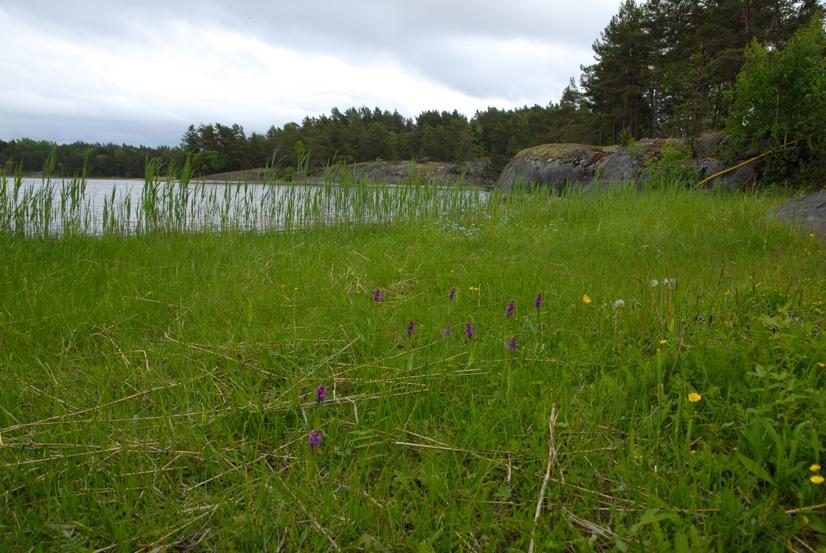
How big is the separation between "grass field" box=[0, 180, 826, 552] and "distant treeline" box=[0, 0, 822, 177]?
11.7 ft

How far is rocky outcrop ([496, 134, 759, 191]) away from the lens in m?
7.48

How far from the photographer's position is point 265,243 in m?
4.18

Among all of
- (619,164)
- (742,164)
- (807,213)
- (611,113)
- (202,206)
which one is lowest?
(202,206)

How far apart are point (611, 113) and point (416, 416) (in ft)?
95.1

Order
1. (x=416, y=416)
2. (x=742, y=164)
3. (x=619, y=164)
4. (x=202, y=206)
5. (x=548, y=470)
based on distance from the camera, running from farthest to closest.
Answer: (x=619, y=164), (x=742, y=164), (x=202, y=206), (x=416, y=416), (x=548, y=470)

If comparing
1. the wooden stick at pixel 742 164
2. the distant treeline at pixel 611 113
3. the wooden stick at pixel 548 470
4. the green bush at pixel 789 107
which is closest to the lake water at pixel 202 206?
the distant treeline at pixel 611 113

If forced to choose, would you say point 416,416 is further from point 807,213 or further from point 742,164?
point 742,164

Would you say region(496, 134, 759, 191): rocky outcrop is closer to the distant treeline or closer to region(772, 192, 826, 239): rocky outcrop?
the distant treeline

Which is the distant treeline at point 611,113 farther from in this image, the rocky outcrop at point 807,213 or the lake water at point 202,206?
the rocky outcrop at point 807,213

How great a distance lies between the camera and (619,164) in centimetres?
960

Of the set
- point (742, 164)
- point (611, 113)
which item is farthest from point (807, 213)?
point (611, 113)

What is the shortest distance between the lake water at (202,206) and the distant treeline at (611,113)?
375 mm

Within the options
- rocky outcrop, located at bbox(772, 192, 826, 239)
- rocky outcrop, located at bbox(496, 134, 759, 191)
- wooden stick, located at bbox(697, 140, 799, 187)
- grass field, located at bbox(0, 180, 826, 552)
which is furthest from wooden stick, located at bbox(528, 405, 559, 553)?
wooden stick, located at bbox(697, 140, 799, 187)

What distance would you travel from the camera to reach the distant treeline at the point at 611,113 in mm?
6402
